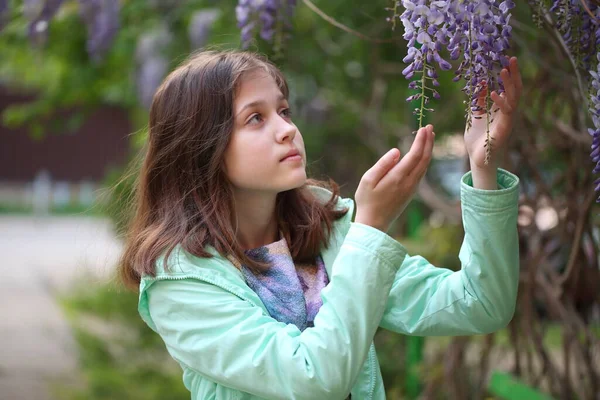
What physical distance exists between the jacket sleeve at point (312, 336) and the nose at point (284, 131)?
26 centimetres

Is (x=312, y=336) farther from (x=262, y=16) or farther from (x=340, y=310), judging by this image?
(x=262, y=16)

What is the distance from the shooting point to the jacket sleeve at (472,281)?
4.75 ft

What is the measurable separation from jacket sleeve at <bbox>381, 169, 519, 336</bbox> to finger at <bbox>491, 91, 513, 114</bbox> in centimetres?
14

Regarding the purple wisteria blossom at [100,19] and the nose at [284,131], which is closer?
the nose at [284,131]

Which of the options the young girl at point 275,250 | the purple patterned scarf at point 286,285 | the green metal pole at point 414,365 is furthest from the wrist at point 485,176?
the green metal pole at point 414,365

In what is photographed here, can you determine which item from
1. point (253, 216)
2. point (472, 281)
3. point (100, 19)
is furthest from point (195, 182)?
point (100, 19)

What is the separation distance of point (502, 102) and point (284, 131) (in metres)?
0.41

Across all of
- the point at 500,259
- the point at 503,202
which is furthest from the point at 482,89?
the point at 500,259

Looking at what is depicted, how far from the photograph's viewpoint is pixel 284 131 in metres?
1.56

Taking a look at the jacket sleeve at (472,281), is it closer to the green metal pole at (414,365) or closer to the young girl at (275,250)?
the young girl at (275,250)

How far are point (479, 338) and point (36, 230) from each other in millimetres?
12353

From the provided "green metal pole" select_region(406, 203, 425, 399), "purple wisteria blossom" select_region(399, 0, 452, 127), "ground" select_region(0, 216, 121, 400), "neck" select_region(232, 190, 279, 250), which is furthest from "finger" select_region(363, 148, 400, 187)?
"green metal pole" select_region(406, 203, 425, 399)

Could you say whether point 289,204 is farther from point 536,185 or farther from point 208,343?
point 536,185

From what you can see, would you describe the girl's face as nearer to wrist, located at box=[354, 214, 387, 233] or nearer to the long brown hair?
the long brown hair
